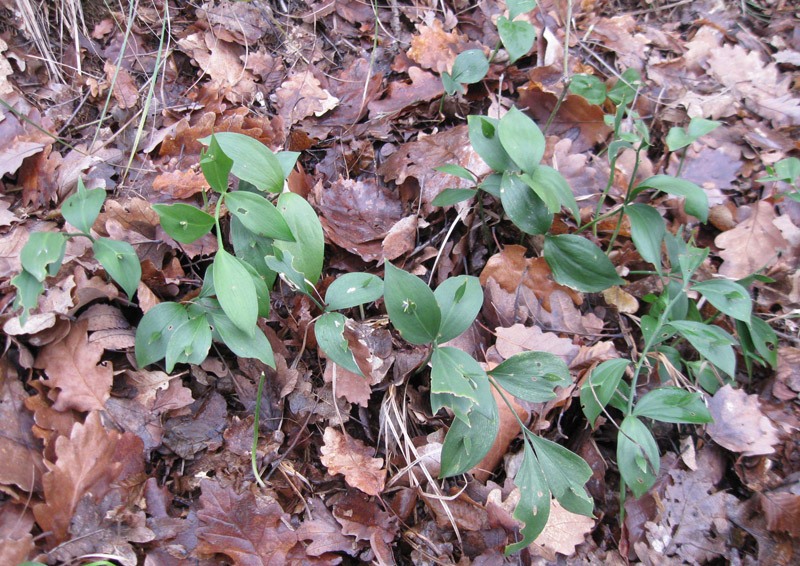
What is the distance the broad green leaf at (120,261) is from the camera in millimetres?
1284

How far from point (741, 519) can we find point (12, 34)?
3320mm

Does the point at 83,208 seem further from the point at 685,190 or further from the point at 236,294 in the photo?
the point at 685,190

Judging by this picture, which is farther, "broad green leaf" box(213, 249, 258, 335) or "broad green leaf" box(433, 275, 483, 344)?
"broad green leaf" box(433, 275, 483, 344)

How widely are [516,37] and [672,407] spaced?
1.53 meters

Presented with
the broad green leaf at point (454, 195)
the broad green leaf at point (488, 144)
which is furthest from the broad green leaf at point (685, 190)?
the broad green leaf at point (454, 195)

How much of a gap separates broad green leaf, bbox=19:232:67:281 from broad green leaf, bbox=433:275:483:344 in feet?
3.36

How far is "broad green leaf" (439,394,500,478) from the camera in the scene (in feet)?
4.20

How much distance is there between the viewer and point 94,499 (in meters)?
1.23

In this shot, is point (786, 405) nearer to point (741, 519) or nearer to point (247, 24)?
point (741, 519)

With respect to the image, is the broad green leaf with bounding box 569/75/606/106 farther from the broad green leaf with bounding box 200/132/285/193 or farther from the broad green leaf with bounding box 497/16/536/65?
the broad green leaf with bounding box 200/132/285/193

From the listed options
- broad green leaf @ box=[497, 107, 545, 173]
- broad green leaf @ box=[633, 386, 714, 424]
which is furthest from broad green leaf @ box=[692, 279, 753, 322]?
broad green leaf @ box=[497, 107, 545, 173]

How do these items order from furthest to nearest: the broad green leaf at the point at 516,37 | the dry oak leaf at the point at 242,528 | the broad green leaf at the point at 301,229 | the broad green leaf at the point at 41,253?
the broad green leaf at the point at 516,37, the broad green leaf at the point at 301,229, the dry oak leaf at the point at 242,528, the broad green leaf at the point at 41,253

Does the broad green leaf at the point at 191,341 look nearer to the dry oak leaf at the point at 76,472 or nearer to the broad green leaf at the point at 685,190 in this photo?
the dry oak leaf at the point at 76,472

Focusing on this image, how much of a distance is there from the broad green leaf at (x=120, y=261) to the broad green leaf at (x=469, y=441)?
101cm
